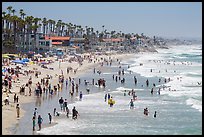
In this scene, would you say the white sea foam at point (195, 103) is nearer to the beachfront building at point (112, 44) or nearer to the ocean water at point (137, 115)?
the ocean water at point (137, 115)

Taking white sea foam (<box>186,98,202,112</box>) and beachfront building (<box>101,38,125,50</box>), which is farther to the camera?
beachfront building (<box>101,38,125,50</box>)

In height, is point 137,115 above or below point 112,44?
below

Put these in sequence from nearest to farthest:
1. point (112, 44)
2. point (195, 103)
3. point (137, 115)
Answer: point (137, 115) → point (195, 103) → point (112, 44)

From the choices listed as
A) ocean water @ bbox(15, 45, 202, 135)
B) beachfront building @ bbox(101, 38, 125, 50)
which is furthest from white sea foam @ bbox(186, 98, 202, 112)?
beachfront building @ bbox(101, 38, 125, 50)

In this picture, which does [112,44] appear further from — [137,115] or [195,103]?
[137,115]

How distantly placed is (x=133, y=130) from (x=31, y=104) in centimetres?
874

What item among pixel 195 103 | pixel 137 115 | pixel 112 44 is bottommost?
pixel 137 115

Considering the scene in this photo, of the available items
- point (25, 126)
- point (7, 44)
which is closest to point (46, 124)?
point (25, 126)

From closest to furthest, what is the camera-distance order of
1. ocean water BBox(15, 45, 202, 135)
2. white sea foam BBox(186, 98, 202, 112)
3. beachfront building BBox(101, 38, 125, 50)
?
ocean water BBox(15, 45, 202, 135) → white sea foam BBox(186, 98, 202, 112) → beachfront building BBox(101, 38, 125, 50)

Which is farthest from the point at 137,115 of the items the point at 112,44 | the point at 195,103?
the point at 112,44

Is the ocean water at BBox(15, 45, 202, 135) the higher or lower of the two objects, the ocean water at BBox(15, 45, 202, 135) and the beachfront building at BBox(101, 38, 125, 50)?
the lower

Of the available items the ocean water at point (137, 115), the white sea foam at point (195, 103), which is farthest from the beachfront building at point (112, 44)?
the white sea foam at point (195, 103)

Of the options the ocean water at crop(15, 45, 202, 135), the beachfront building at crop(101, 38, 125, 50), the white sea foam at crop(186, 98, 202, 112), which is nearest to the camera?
the ocean water at crop(15, 45, 202, 135)

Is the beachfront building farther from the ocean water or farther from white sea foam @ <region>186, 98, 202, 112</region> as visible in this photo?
white sea foam @ <region>186, 98, 202, 112</region>
